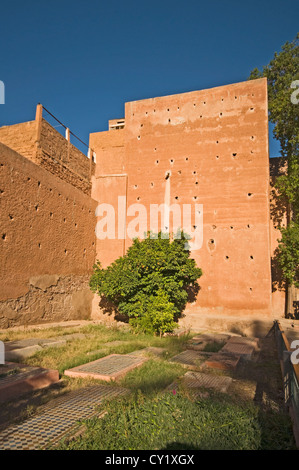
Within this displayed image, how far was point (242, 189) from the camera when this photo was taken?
13.0 meters

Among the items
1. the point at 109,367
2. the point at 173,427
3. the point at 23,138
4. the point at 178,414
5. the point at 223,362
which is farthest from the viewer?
the point at 23,138

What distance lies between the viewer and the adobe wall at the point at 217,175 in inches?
491

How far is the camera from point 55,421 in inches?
124

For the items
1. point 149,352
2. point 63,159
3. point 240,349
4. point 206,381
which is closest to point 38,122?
point 63,159

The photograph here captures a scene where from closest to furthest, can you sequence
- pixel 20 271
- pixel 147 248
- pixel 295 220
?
pixel 20 271
pixel 147 248
pixel 295 220

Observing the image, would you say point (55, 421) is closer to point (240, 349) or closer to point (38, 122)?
point (240, 349)

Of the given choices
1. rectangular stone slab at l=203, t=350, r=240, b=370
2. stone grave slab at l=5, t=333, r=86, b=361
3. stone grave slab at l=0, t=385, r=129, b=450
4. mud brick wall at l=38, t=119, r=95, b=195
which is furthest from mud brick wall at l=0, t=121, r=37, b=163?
stone grave slab at l=0, t=385, r=129, b=450

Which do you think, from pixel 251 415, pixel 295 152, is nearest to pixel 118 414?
pixel 251 415

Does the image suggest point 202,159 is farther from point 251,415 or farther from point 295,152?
point 251,415

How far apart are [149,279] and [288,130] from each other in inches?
372

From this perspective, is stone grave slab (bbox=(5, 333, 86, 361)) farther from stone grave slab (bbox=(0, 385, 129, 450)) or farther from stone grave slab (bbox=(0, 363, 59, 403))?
stone grave slab (bbox=(0, 385, 129, 450))

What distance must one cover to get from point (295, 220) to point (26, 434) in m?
13.5

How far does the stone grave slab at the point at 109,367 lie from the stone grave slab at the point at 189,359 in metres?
0.63

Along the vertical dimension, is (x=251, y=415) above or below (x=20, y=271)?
below
